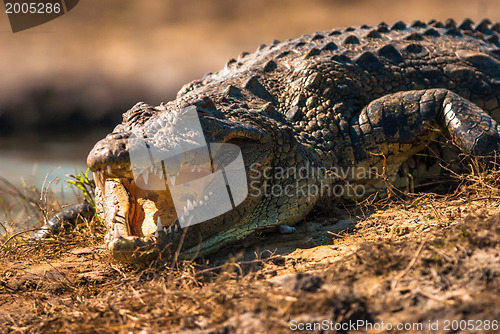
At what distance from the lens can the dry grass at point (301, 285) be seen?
1.87 meters

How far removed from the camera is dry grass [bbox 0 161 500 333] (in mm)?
1867

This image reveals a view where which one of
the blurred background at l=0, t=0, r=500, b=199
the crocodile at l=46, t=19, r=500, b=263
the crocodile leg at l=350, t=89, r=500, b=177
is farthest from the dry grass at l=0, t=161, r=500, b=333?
the blurred background at l=0, t=0, r=500, b=199

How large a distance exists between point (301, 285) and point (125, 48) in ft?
36.6

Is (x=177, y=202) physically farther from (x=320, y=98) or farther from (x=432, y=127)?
(x=432, y=127)

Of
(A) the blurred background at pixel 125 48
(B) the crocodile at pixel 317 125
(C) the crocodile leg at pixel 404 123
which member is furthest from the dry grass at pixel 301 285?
(A) the blurred background at pixel 125 48

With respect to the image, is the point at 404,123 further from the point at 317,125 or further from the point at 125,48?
the point at 125,48

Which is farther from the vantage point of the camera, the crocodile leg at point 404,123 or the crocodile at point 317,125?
the crocodile leg at point 404,123

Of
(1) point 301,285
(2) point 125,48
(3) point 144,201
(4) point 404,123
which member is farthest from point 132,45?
(1) point 301,285

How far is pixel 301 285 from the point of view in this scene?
204 cm

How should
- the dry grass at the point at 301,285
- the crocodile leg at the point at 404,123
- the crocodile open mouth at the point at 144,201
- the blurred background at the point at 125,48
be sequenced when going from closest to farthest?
the dry grass at the point at 301,285 → the crocodile open mouth at the point at 144,201 → the crocodile leg at the point at 404,123 → the blurred background at the point at 125,48

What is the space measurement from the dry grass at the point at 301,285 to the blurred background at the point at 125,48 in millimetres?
7814

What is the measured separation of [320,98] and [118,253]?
213 cm

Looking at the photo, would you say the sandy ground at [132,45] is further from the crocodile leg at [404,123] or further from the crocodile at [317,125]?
the crocodile leg at [404,123]

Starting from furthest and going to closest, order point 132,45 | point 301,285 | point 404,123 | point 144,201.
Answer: point 132,45, point 404,123, point 144,201, point 301,285
